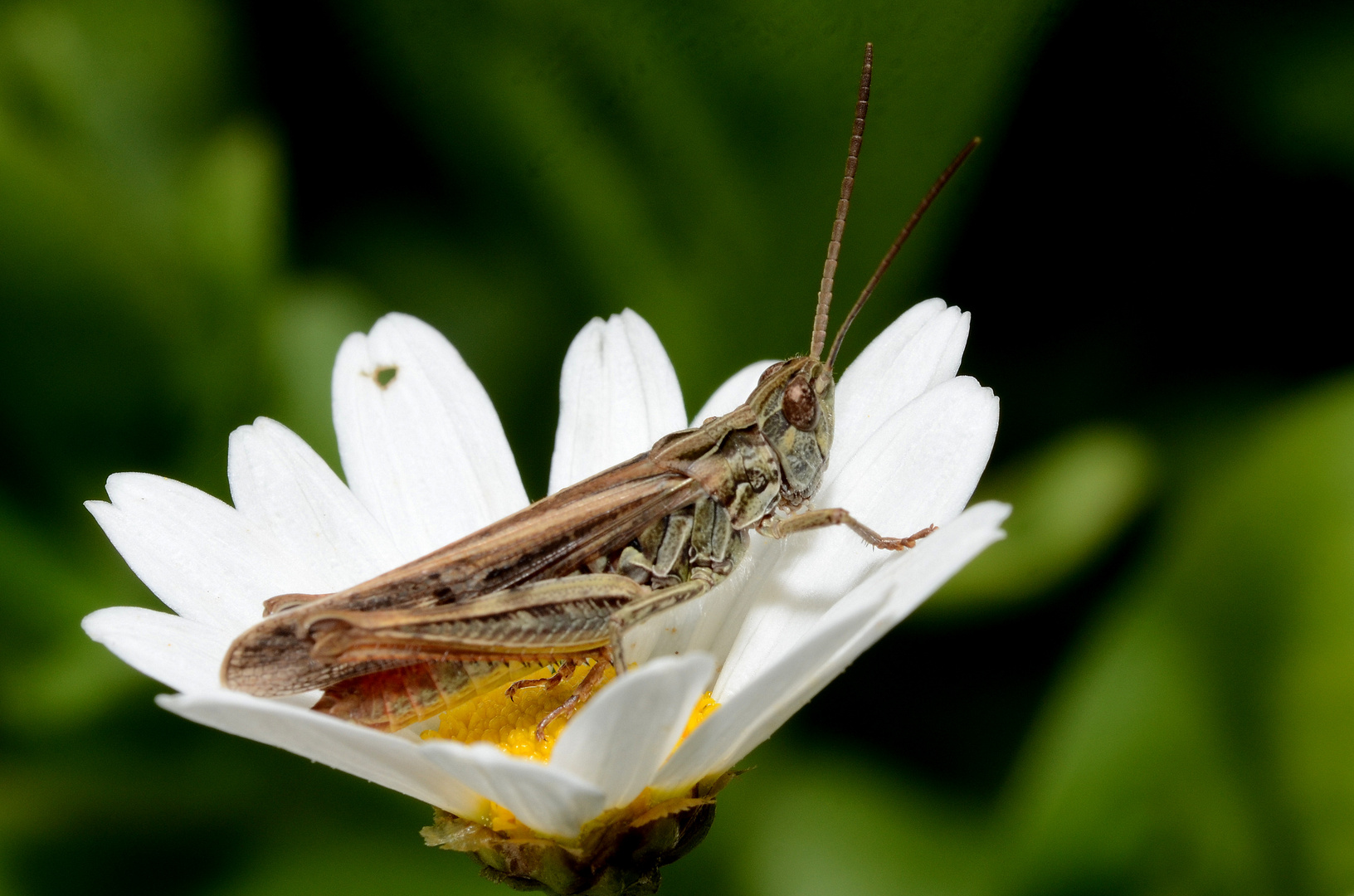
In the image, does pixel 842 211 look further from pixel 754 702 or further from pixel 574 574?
pixel 754 702

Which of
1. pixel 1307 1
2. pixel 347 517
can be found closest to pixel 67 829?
pixel 347 517

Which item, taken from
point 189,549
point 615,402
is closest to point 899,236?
point 615,402

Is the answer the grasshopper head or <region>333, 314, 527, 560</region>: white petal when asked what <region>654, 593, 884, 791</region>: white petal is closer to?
the grasshopper head

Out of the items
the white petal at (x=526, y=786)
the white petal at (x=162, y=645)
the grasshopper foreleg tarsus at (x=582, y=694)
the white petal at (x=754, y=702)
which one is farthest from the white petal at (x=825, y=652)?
the white petal at (x=162, y=645)

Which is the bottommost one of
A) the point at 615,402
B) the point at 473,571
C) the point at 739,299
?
the point at 473,571

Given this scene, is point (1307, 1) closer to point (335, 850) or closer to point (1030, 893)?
point (1030, 893)
